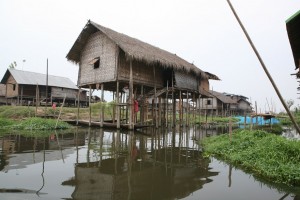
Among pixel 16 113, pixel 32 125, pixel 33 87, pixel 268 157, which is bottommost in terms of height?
pixel 268 157

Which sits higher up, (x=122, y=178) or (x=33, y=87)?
(x=33, y=87)

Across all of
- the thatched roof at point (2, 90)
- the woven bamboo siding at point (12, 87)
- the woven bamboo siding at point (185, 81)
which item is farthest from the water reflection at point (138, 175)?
the thatched roof at point (2, 90)

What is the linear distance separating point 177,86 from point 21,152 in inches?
502

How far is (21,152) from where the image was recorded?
23.1ft

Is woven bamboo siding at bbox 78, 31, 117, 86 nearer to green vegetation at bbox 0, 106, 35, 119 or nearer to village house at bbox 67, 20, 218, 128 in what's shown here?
village house at bbox 67, 20, 218, 128

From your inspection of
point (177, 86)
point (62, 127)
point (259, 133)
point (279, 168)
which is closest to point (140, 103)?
point (177, 86)

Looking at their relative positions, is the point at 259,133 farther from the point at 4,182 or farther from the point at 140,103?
the point at 140,103

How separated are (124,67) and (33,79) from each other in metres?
16.2

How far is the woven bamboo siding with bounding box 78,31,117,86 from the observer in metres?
15.7

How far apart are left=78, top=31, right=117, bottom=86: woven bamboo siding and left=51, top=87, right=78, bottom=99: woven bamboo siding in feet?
35.2

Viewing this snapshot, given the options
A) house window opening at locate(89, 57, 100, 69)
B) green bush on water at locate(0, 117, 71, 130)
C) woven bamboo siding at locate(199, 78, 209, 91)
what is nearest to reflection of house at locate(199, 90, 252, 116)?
woven bamboo siding at locate(199, 78, 209, 91)

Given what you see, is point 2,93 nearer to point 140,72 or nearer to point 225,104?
point 140,72

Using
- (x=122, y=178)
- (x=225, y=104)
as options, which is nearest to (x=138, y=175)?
(x=122, y=178)

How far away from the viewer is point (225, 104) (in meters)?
44.9
